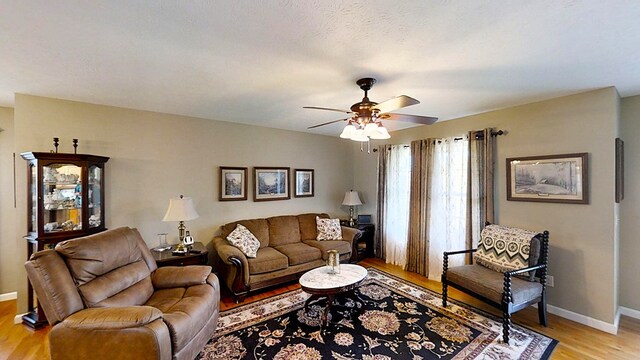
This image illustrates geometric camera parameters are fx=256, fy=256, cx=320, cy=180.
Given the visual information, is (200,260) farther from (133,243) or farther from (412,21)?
(412,21)

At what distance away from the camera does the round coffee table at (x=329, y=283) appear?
8.55ft

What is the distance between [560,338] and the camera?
2.52 m

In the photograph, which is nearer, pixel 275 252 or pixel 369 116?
pixel 369 116

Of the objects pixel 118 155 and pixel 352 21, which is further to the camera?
pixel 118 155

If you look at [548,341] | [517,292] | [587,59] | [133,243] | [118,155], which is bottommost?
[548,341]

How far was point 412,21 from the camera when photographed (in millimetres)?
1559

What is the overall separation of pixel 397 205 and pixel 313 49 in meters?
3.60

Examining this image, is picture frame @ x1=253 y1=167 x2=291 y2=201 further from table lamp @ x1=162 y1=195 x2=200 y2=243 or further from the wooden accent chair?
the wooden accent chair

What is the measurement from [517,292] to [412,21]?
105 inches

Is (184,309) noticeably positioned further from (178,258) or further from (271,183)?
(271,183)

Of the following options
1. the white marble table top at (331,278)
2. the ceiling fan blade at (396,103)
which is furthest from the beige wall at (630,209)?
the white marble table top at (331,278)

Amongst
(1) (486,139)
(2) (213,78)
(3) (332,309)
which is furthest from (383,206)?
(2) (213,78)

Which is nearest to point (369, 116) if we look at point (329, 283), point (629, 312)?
point (329, 283)

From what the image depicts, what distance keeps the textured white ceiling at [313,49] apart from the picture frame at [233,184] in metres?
1.37
